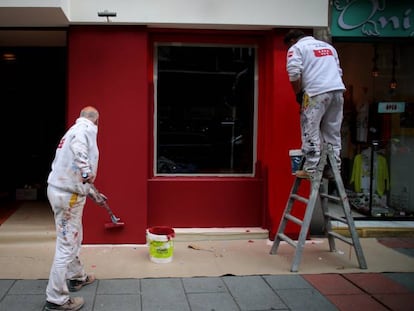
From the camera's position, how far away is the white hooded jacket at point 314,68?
546 centimetres

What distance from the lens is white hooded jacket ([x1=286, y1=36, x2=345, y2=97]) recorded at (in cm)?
546

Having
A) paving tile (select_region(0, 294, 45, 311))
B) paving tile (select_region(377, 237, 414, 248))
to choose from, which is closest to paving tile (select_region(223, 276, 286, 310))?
paving tile (select_region(0, 294, 45, 311))

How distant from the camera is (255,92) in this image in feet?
22.7

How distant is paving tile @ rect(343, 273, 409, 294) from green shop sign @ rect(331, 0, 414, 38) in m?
3.21

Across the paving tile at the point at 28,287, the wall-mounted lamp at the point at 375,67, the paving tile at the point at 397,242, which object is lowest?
the paving tile at the point at 28,287

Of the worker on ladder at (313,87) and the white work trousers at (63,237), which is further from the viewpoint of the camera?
the worker on ladder at (313,87)

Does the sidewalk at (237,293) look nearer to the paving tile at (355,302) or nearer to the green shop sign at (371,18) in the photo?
the paving tile at (355,302)

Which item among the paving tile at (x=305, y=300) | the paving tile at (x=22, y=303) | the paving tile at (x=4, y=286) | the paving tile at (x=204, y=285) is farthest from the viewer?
the paving tile at (x=204, y=285)

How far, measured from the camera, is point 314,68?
549 cm

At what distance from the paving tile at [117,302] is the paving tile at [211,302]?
0.51 metres

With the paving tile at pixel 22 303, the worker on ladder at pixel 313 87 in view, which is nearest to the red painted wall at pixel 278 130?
the worker on ladder at pixel 313 87

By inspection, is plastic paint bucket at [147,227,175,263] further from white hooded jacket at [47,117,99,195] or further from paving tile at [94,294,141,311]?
white hooded jacket at [47,117,99,195]

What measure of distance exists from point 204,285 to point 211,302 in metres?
0.44

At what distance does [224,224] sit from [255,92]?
193 centimetres
